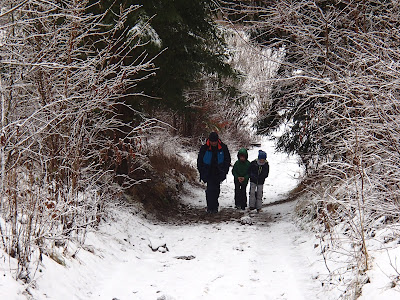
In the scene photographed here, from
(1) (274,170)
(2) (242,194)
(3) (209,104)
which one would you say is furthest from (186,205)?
(1) (274,170)

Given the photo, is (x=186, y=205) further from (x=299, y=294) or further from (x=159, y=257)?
(x=299, y=294)

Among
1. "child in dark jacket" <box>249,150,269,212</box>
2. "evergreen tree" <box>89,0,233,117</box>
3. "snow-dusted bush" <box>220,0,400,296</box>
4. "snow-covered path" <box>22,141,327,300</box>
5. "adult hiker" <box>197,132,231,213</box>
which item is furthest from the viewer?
"child in dark jacket" <box>249,150,269,212</box>

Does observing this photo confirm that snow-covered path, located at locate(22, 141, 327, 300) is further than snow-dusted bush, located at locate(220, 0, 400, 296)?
Yes

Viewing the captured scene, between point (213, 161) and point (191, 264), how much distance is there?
141 inches

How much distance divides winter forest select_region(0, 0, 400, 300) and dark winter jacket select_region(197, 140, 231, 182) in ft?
3.34

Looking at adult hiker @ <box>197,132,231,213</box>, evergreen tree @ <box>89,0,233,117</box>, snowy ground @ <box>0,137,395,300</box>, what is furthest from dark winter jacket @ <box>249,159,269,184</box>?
evergreen tree @ <box>89,0,233,117</box>

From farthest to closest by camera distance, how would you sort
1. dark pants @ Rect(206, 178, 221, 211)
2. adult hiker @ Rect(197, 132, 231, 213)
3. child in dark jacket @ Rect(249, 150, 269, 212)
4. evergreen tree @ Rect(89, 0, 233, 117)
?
child in dark jacket @ Rect(249, 150, 269, 212) < dark pants @ Rect(206, 178, 221, 211) < adult hiker @ Rect(197, 132, 231, 213) < evergreen tree @ Rect(89, 0, 233, 117)

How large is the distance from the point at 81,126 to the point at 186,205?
19.0 ft

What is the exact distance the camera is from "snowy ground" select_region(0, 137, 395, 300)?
4.47 m

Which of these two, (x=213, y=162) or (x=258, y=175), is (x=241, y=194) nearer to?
(x=258, y=175)

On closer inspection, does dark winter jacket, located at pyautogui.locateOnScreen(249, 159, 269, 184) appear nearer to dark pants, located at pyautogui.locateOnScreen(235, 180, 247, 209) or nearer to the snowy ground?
dark pants, located at pyautogui.locateOnScreen(235, 180, 247, 209)

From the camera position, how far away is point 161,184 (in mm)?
11188

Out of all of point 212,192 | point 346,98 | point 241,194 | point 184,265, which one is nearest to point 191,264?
point 184,265

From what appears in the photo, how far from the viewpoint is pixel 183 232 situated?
7.66 m
